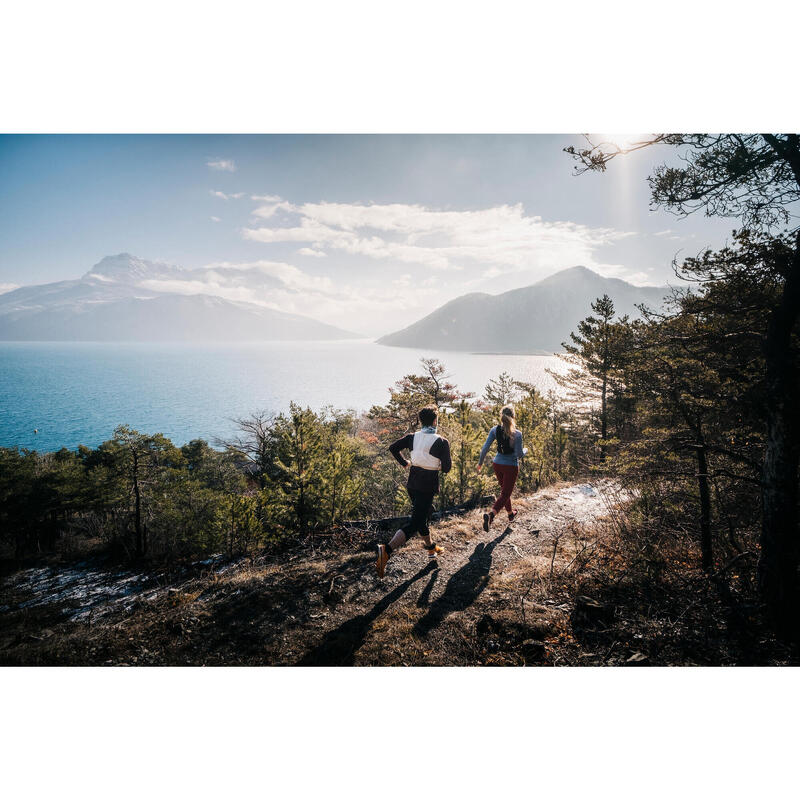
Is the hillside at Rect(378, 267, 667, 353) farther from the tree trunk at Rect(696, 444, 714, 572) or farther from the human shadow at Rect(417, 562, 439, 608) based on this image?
the human shadow at Rect(417, 562, 439, 608)

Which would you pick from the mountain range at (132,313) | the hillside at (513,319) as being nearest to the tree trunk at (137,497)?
the mountain range at (132,313)

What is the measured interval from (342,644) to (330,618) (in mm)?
390

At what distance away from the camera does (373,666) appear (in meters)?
2.48

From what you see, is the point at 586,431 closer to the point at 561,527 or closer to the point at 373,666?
the point at 561,527

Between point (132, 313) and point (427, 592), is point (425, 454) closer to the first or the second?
point (427, 592)

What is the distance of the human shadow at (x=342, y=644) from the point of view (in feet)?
8.25

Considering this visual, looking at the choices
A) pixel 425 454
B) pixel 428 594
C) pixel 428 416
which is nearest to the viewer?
pixel 428 594

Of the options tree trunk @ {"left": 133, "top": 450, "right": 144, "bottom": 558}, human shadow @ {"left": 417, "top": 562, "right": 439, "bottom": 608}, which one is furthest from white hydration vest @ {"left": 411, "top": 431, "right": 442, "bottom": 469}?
tree trunk @ {"left": 133, "top": 450, "right": 144, "bottom": 558}

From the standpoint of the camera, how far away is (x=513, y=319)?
118 m

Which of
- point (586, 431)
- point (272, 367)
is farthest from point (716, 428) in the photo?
point (272, 367)

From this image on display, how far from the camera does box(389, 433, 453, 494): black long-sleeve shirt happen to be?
11.8ft

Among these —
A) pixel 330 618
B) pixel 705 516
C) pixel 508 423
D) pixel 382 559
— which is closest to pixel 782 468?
pixel 705 516

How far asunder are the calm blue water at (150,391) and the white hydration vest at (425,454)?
54.5ft

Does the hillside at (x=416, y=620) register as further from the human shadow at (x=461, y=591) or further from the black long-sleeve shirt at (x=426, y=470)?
the black long-sleeve shirt at (x=426, y=470)
